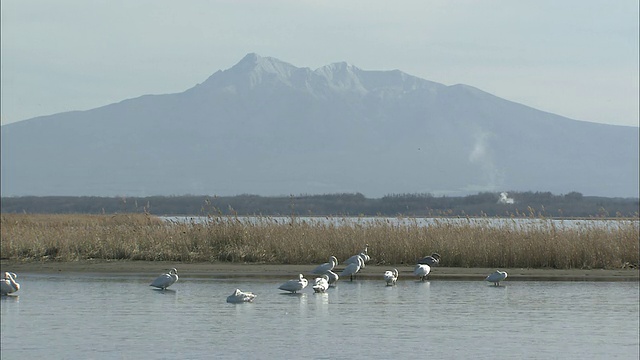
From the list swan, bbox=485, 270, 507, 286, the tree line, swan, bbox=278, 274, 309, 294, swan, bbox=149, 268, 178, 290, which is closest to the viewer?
swan, bbox=278, 274, 309, 294

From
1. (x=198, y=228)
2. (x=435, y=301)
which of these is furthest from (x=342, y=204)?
(x=435, y=301)

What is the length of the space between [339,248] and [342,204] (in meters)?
92.9

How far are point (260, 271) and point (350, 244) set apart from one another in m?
3.06

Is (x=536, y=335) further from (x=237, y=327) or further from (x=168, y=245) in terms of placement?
(x=168, y=245)

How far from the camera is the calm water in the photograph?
14641mm

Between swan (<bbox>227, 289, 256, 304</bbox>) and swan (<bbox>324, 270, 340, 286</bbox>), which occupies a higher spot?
swan (<bbox>324, 270, 340, 286</bbox>)

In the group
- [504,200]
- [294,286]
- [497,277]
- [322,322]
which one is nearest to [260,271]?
[294,286]

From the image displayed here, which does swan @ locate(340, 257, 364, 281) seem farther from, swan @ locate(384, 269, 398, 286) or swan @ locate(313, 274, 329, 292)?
swan @ locate(313, 274, 329, 292)

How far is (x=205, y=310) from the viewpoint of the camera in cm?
1866

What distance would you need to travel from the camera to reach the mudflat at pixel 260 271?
25.7 m

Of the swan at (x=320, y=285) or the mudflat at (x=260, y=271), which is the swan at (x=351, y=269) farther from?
the swan at (x=320, y=285)

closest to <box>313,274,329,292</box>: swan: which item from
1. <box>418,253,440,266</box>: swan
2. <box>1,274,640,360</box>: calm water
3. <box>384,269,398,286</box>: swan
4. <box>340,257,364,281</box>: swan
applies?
<box>1,274,640,360</box>: calm water

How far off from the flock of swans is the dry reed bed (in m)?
0.99

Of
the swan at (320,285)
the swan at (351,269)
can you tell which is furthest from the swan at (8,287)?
the swan at (351,269)
